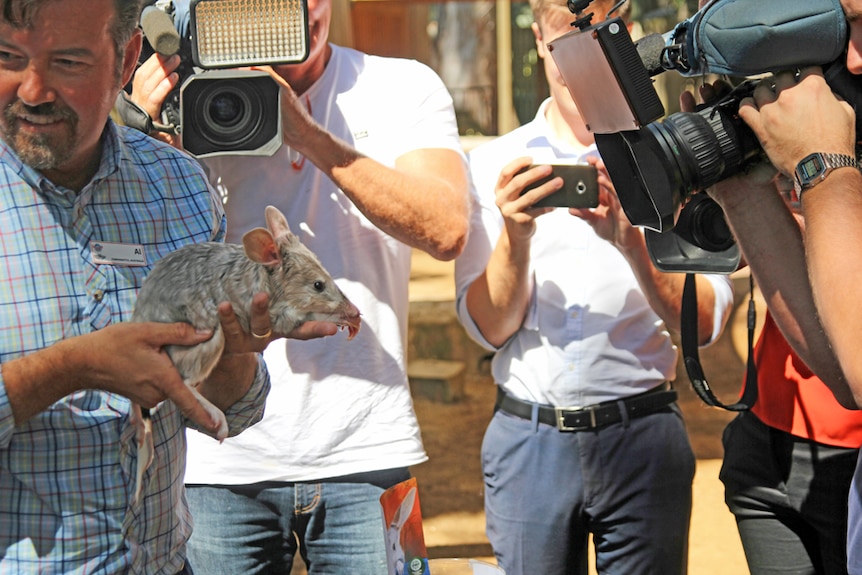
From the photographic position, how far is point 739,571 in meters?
4.91

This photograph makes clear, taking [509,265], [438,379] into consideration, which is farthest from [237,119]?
[438,379]

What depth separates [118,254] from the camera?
1731 mm

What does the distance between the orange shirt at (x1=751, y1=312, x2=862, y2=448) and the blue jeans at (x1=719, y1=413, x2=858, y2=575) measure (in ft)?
0.09

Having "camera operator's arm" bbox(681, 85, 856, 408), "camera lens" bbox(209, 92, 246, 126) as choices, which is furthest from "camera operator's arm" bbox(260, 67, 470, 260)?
"camera operator's arm" bbox(681, 85, 856, 408)

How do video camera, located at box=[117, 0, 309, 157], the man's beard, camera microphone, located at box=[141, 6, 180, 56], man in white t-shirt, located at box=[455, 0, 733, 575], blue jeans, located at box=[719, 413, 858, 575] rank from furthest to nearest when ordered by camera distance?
man in white t-shirt, located at box=[455, 0, 733, 575] → blue jeans, located at box=[719, 413, 858, 575] → camera microphone, located at box=[141, 6, 180, 56] → video camera, located at box=[117, 0, 309, 157] → the man's beard

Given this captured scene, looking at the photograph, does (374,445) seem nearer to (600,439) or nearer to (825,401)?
(600,439)

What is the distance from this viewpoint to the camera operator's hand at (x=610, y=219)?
8.38 feet

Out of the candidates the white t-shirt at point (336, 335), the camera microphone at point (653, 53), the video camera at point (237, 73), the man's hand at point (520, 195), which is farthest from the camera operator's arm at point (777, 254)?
the video camera at point (237, 73)

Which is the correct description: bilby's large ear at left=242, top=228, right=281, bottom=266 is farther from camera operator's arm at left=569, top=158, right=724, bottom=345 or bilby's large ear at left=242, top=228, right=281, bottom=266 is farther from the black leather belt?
the black leather belt

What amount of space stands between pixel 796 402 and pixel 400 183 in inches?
43.9

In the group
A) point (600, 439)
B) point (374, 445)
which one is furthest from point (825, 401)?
point (374, 445)

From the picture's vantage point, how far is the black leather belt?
264 cm

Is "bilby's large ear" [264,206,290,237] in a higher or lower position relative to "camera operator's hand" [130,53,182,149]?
lower

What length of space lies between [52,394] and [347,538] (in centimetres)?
100
